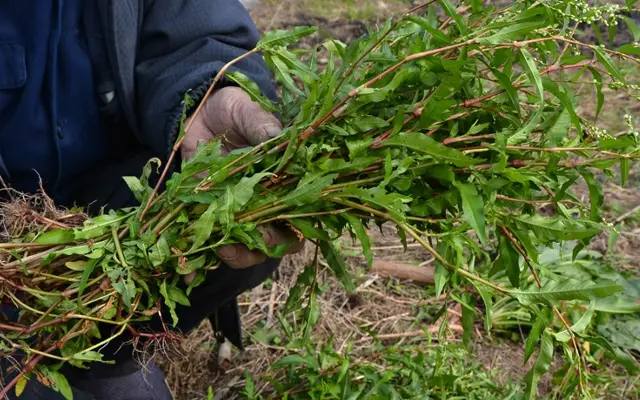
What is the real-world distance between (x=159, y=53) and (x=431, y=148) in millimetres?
1174

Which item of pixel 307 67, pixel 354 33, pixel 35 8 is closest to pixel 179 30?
pixel 35 8

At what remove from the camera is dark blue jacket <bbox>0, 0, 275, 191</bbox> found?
6.07 feet

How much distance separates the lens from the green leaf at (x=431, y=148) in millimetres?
1152

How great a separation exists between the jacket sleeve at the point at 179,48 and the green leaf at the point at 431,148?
839mm

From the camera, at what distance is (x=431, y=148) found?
1179 millimetres

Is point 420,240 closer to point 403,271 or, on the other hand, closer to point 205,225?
point 205,225

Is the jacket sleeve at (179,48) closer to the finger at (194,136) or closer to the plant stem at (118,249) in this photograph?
the finger at (194,136)

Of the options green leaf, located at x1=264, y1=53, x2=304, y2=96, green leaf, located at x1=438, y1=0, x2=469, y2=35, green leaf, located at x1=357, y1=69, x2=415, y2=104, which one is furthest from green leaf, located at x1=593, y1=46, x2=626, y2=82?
green leaf, located at x1=264, y1=53, x2=304, y2=96

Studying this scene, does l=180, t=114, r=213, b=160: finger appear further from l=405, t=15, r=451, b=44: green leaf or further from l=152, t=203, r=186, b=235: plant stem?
l=405, t=15, r=451, b=44: green leaf

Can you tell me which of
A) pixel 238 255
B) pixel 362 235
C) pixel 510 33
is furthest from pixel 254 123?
pixel 510 33

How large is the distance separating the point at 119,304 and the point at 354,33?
3399 mm

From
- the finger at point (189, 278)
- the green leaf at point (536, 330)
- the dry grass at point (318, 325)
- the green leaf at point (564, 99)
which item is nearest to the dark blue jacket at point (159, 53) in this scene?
the finger at point (189, 278)

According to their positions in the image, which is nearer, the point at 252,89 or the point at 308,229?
the point at 308,229

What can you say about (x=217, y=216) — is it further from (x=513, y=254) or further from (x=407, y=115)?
(x=513, y=254)
